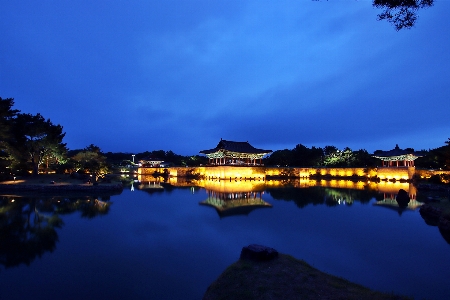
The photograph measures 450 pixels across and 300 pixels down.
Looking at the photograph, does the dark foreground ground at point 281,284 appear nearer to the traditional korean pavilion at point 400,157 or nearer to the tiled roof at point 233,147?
the tiled roof at point 233,147

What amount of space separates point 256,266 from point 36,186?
22856 mm

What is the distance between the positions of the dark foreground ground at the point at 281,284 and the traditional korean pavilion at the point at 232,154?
30812mm

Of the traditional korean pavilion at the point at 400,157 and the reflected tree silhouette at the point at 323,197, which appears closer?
the reflected tree silhouette at the point at 323,197

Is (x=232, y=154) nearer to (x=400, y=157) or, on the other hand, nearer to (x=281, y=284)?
(x=400, y=157)

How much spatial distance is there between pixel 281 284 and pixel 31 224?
36.3 feet

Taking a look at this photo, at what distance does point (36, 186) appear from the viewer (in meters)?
21.3

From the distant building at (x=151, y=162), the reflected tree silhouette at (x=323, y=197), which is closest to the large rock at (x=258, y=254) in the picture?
the reflected tree silhouette at (x=323, y=197)

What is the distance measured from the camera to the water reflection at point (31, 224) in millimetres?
7477

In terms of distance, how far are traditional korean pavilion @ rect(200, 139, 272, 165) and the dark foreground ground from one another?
30.8 m

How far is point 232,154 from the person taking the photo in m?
37.2

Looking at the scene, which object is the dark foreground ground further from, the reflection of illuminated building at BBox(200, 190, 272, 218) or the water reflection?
the reflection of illuminated building at BBox(200, 190, 272, 218)

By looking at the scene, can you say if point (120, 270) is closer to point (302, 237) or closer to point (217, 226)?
point (217, 226)

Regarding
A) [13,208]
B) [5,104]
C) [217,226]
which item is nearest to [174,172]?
[5,104]

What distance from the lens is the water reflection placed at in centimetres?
748
